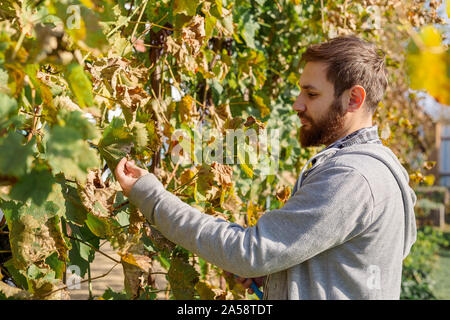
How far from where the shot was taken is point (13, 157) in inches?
28.3

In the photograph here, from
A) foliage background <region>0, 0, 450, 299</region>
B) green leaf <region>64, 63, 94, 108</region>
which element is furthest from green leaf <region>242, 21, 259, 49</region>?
green leaf <region>64, 63, 94, 108</region>

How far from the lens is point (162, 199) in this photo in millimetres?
1211

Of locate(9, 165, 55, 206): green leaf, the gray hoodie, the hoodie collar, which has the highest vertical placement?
the hoodie collar

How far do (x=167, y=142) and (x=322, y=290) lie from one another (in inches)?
30.6

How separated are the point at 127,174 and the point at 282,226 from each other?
391mm

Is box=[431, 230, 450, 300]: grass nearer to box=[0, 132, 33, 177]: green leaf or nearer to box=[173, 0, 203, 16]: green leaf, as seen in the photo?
box=[173, 0, 203, 16]: green leaf

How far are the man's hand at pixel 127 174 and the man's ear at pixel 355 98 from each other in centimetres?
58

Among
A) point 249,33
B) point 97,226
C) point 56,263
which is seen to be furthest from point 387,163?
point 249,33

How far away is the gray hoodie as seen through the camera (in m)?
1.15

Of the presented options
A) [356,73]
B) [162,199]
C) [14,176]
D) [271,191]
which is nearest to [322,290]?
[162,199]

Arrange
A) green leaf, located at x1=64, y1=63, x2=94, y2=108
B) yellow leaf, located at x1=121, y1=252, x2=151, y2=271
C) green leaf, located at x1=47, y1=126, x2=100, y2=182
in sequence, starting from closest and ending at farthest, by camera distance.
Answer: green leaf, located at x1=47, y1=126, x2=100, y2=182 < green leaf, located at x1=64, y1=63, x2=94, y2=108 < yellow leaf, located at x1=121, y1=252, x2=151, y2=271

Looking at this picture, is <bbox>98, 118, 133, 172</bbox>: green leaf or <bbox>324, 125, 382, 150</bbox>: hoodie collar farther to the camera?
<bbox>324, 125, 382, 150</bbox>: hoodie collar

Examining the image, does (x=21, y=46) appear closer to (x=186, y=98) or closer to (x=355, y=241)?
(x=355, y=241)

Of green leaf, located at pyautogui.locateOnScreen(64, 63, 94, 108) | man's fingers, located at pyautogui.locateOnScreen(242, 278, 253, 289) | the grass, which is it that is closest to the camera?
green leaf, located at pyautogui.locateOnScreen(64, 63, 94, 108)
